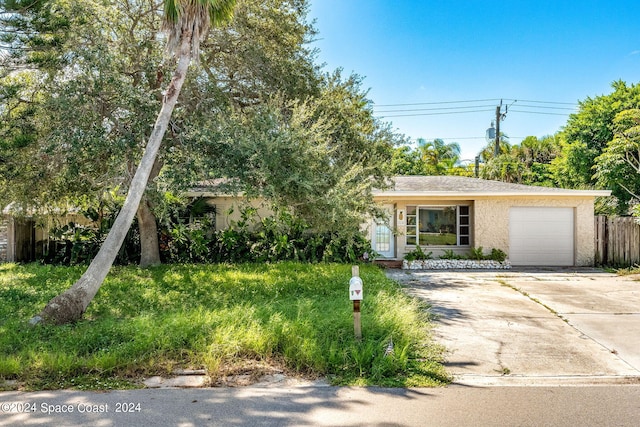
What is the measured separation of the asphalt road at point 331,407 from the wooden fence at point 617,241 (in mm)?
11780

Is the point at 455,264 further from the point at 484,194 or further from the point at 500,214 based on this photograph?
the point at 484,194

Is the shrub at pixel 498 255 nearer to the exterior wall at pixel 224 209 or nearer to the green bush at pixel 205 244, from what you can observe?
the green bush at pixel 205 244

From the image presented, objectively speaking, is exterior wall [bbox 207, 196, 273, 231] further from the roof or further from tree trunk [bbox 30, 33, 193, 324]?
tree trunk [bbox 30, 33, 193, 324]

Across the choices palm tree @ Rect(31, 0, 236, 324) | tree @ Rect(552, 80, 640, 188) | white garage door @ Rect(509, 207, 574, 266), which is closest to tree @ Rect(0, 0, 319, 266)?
palm tree @ Rect(31, 0, 236, 324)

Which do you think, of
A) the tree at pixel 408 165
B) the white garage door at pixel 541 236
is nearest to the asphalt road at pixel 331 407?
the white garage door at pixel 541 236

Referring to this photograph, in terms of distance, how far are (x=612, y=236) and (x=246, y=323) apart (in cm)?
1401

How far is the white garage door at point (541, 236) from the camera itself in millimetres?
14625

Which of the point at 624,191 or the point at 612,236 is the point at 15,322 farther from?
the point at 624,191

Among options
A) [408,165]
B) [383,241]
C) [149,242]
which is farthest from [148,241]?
[408,165]

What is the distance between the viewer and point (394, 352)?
5039 millimetres

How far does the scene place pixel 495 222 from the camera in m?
14.8

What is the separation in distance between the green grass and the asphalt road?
0.99 ft

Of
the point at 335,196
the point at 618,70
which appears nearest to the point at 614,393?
the point at 335,196

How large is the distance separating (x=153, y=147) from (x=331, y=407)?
18.3 feet
